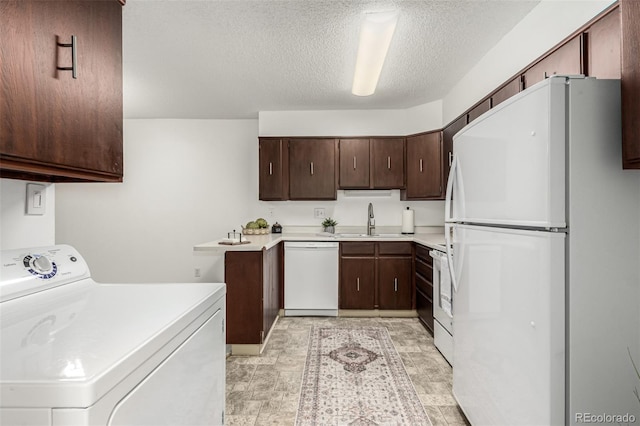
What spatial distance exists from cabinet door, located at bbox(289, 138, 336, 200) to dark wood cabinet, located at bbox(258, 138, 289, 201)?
0.26 ft

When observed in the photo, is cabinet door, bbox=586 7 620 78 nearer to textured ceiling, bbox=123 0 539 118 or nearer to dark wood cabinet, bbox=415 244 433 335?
textured ceiling, bbox=123 0 539 118

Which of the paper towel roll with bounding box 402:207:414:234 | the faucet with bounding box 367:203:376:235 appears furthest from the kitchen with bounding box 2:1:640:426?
the paper towel roll with bounding box 402:207:414:234

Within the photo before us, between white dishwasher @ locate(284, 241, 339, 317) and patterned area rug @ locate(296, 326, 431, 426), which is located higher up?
white dishwasher @ locate(284, 241, 339, 317)

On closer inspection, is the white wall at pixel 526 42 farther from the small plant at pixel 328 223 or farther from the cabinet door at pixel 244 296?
the cabinet door at pixel 244 296

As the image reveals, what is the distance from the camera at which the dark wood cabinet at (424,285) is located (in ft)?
11.1

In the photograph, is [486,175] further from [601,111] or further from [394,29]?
[394,29]

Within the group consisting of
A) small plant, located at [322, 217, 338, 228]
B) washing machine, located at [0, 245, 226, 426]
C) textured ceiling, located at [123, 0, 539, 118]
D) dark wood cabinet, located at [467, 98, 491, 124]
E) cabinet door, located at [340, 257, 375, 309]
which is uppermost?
textured ceiling, located at [123, 0, 539, 118]

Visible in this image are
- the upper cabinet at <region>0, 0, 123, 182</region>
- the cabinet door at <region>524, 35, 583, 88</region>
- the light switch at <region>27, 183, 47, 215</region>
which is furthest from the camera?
the cabinet door at <region>524, 35, 583, 88</region>

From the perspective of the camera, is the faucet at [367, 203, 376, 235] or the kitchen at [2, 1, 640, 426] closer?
the faucet at [367, 203, 376, 235]

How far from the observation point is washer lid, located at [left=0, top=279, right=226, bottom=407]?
0.58 m

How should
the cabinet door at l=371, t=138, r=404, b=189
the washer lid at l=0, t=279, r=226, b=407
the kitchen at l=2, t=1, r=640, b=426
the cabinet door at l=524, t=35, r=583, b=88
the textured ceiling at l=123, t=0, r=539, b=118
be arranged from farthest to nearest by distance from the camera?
the kitchen at l=2, t=1, r=640, b=426 → the cabinet door at l=371, t=138, r=404, b=189 → the textured ceiling at l=123, t=0, r=539, b=118 → the cabinet door at l=524, t=35, r=583, b=88 → the washer lid at l=0, t=279, r=226, b=407

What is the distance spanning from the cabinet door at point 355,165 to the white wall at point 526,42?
1.28 m

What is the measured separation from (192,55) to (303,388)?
2902 mm

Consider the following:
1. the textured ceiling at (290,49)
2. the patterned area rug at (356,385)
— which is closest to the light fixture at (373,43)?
the textured ceiling at (290,49)
